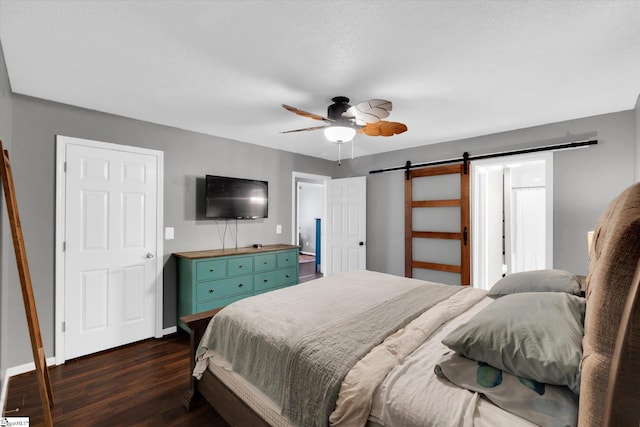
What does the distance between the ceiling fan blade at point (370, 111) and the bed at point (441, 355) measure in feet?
4.49

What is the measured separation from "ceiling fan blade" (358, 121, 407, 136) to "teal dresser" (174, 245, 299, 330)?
205cm

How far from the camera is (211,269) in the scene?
3.30 metres

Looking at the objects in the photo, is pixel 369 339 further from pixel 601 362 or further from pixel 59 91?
pixel 59 91

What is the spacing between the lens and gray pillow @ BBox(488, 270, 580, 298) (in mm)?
1929

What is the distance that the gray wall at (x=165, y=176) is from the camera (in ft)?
8.33

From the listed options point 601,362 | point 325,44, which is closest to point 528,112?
point 325,44

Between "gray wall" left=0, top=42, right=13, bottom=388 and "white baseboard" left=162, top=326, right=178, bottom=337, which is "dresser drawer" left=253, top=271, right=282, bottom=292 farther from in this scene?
"gray wall" left=0, top=42, right=13, bottom=388

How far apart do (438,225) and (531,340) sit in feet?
10.5

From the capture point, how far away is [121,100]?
2.65 metres

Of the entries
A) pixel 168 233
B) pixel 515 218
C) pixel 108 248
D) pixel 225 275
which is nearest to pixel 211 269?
pixel 225 275

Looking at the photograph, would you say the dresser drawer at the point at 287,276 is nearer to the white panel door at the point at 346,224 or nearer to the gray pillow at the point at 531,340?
the white panel door at the point at 346,224

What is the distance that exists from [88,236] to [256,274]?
177 centimetres

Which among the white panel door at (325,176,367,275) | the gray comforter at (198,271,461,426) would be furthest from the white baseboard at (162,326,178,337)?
the white panel door at (325,176,367,275)

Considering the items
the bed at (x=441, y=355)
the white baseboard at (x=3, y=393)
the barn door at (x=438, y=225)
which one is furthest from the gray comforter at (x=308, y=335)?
the barn door at (x=438, y=225)
